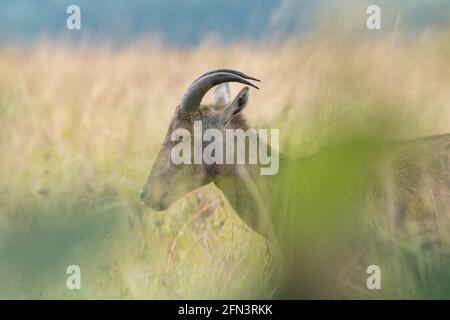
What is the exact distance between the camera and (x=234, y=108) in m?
8.22

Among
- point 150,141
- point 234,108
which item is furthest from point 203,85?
point 150,141

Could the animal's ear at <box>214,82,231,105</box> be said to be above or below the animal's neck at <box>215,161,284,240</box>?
above

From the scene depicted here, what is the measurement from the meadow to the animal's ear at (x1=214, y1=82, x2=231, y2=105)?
521 mm

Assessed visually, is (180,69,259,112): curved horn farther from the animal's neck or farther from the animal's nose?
the animal's nose

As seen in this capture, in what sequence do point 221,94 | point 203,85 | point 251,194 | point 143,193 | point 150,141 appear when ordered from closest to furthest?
point 203,85, point 143,193, point 251,194, point 221,94, point 150,141

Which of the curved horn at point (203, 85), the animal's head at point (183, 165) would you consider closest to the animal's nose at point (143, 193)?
the animal's head at point (183, 165)

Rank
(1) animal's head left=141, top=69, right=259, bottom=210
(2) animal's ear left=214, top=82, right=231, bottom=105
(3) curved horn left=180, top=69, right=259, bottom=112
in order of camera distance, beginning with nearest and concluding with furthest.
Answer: (3) curved horn left=180, top=69, right=259, bottom=112
(1) animal's head left=141, top=69, right=259, bottom=210
(2) animal's ear left=214, top=82, right=231, bottom=105

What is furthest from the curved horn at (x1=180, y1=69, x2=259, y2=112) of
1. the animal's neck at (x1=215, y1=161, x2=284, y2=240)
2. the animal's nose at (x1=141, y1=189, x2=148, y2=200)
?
the animal's nose at (x1=141, y1=189, x2=148, y2=200)

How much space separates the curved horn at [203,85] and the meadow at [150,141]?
0.86 metres

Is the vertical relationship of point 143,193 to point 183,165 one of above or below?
below

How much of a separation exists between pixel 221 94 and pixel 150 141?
90 centimetres

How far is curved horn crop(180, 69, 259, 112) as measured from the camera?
808 cm

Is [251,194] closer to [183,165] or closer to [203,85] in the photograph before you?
[183,165]

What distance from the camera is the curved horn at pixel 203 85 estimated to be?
8078 millimetres
